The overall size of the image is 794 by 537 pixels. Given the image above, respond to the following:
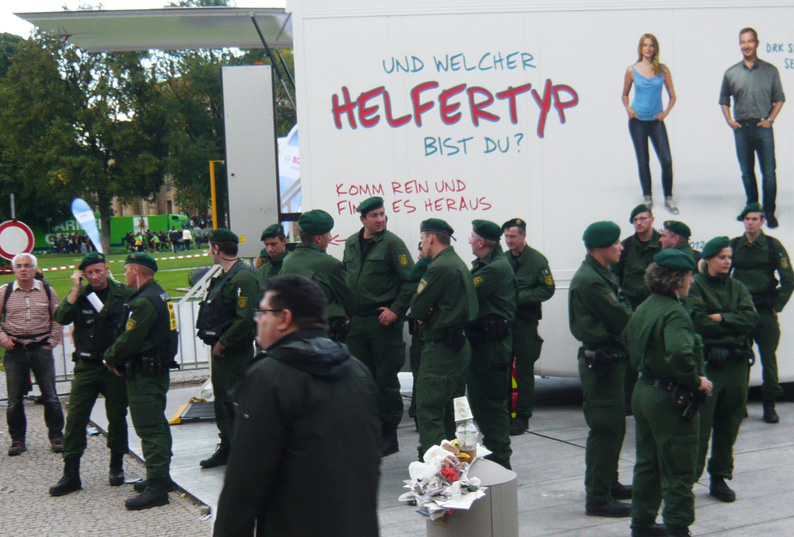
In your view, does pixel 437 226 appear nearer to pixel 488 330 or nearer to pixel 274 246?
pixel 488 330

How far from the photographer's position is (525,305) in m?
7.58

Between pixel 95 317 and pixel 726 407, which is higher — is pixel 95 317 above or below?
above

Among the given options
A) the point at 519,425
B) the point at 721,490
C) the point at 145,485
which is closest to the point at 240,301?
the point at 145,485

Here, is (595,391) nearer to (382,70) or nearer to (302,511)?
(302,511)

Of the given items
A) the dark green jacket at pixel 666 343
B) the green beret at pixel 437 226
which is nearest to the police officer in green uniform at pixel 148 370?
the green beret at pixel 437 226

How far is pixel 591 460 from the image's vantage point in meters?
5.30

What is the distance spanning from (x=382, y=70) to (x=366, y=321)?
89.4 inches

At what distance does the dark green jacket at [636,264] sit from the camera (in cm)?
748

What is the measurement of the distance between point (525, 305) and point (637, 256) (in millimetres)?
1071

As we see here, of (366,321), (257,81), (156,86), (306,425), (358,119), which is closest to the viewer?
(306,425)

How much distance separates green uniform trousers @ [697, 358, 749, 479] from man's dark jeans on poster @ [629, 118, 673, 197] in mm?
2686

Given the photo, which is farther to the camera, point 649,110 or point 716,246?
point 649,110

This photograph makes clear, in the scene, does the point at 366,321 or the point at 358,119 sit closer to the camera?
the point at 366,321

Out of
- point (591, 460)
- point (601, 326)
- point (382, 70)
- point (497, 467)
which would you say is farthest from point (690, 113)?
point (497, 467)
